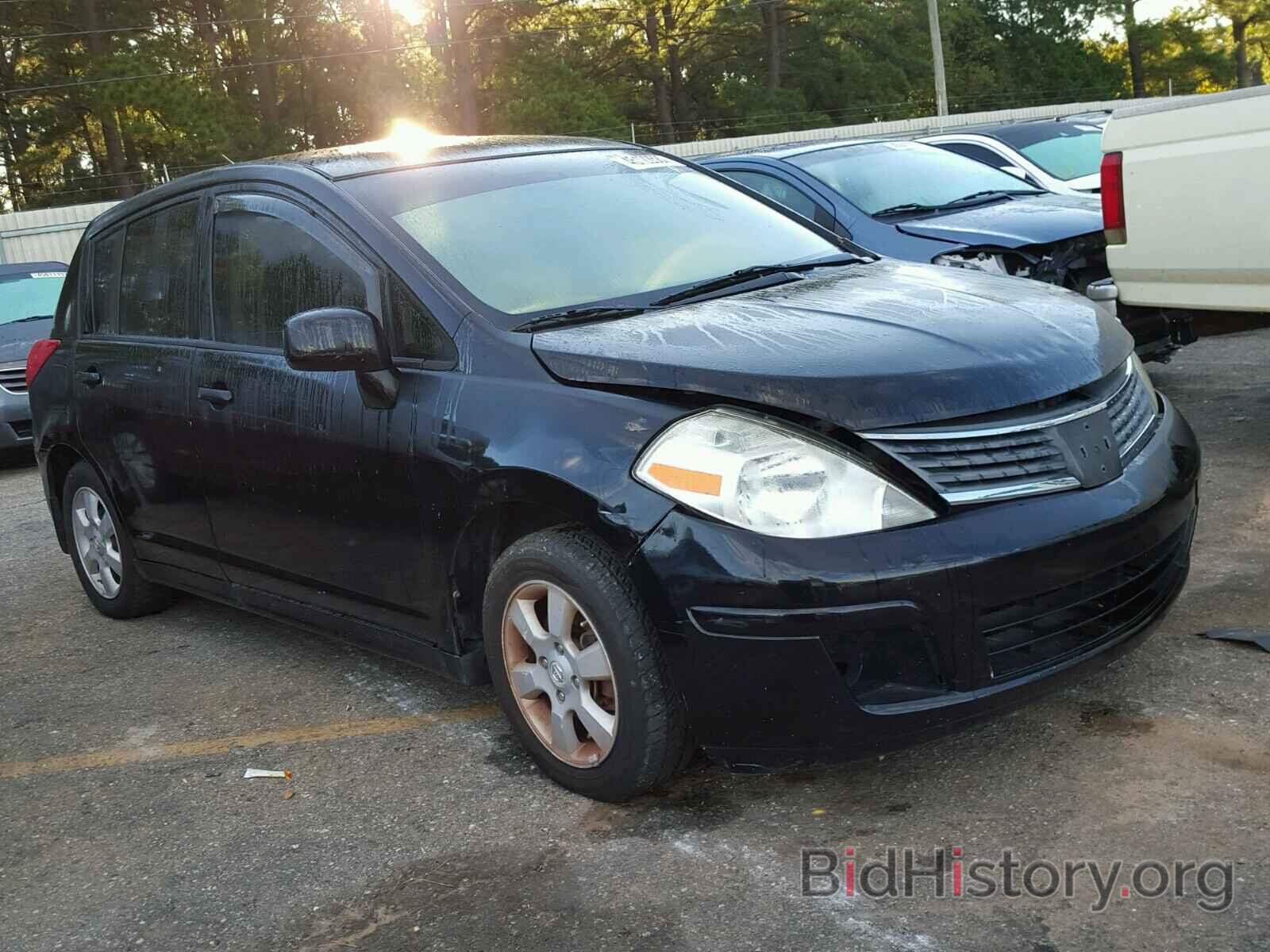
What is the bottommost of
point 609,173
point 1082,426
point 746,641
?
point 746,641

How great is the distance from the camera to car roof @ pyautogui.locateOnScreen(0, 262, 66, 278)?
12.7 meters

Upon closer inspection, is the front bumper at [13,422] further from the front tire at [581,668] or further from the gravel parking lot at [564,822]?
the front tire at [581,668]

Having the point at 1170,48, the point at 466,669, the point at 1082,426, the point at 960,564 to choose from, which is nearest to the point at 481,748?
the point at 466,669

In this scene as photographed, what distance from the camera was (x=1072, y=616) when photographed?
3.22 metres

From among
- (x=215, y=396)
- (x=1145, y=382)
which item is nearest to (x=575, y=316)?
(x=215, y=396)

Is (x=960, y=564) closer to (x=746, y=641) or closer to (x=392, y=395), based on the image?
(x=746, y=641)

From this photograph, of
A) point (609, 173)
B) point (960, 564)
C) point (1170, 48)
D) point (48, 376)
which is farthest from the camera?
point (1170, 48)

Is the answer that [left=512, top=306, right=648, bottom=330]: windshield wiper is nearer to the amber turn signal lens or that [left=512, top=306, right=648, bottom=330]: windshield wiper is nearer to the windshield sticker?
the amber turn signal lens

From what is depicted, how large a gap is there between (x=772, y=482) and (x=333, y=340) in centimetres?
131

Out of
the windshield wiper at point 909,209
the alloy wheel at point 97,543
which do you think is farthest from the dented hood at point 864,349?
the windshield wiper at point 909,209

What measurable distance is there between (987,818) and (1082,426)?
0.93 metres

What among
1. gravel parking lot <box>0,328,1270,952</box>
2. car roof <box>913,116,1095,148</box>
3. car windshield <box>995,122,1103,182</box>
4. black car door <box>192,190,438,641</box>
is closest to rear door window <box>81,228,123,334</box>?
black car door <box>192,190,438,641</box>

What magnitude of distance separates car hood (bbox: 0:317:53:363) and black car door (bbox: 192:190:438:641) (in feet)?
23.9

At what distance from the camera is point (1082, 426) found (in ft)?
10.8
